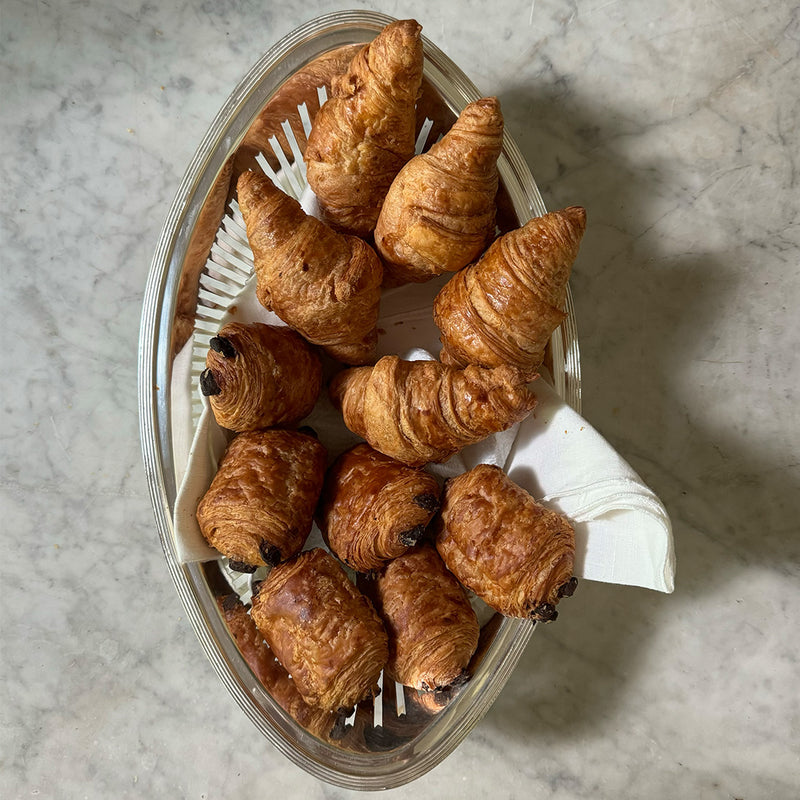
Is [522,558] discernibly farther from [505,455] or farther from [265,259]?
[265,259]

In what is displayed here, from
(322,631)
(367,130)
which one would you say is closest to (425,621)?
(322,631)

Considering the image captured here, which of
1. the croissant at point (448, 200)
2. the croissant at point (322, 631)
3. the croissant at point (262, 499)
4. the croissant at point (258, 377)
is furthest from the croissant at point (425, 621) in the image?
the croissant at point (448, 200)

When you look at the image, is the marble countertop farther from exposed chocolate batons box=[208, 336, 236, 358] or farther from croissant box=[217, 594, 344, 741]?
exposed chocolate batons box=[208, 336, 236, 358]

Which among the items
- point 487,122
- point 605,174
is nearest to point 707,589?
point 605,174

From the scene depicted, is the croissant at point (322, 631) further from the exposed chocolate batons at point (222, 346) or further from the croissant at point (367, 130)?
the croissant at point (367, 130)

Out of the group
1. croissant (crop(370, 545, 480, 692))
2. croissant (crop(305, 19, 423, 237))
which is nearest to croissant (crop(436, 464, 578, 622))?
croissant (crop(370, 545, 480, 692))
